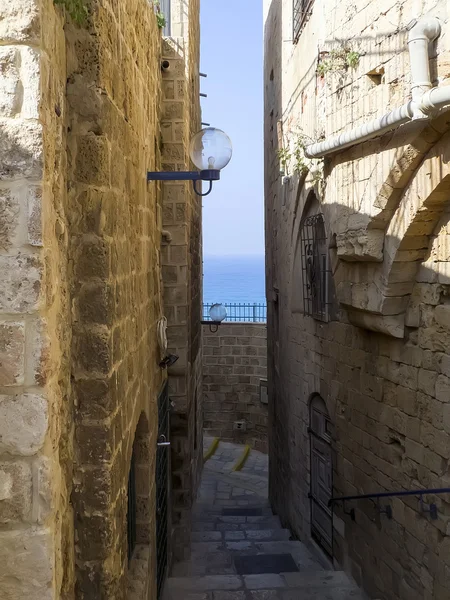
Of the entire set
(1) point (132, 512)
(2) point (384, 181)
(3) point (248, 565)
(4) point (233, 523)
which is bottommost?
(4) point (233, 523)

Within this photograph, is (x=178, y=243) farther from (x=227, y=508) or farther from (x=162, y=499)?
(x=227, y=508)

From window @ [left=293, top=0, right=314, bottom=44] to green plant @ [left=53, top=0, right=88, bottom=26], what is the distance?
4.90 metres

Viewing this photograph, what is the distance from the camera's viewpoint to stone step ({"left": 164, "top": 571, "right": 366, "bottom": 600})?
6035 mm

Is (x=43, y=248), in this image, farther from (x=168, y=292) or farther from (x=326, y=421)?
(x=326, y=421)

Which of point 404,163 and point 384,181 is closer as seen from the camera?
point 404,163

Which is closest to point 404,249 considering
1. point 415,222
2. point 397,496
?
point 415,222

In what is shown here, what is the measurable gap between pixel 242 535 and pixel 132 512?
5446 millimetres

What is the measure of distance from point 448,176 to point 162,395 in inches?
132

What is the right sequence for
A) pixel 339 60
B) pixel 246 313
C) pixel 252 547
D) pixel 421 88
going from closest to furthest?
pixel 421 88 → pixel 339 60 → pixel 252 547 → pixel 246 313

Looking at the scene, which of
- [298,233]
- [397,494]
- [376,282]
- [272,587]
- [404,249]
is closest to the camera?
[404,249]

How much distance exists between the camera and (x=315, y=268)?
7.58 meters

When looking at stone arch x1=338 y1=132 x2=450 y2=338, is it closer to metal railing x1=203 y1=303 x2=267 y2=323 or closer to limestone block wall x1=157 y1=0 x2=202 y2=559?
limestone block wall x1=157 y1=0 x2=202 y2=559

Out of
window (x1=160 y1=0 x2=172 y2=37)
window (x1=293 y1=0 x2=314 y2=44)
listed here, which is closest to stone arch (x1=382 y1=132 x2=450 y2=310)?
window (x1=293 y1=0 x2=314 y2=44)

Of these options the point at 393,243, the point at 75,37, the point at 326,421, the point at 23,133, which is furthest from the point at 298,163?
the point at 23,133
